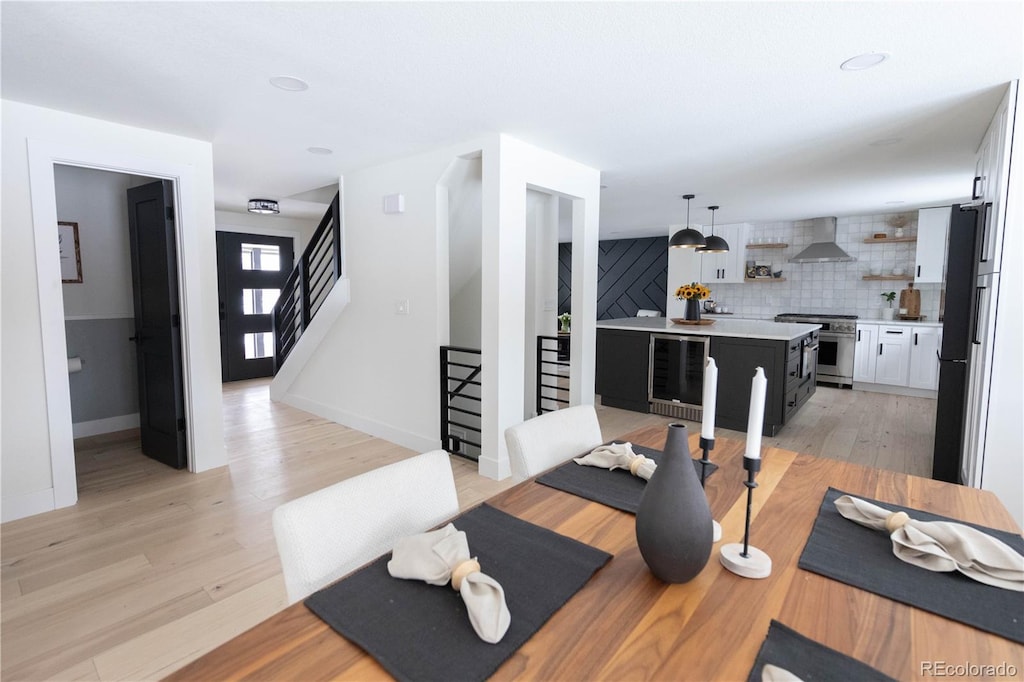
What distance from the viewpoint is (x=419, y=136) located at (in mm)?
3354

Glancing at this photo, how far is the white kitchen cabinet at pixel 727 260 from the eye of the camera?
7488 mm

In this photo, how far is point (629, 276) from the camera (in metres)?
9.76

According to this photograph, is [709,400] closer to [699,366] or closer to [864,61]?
[864,61]

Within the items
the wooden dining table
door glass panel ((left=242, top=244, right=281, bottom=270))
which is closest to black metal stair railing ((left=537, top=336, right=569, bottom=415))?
the wooden dining table

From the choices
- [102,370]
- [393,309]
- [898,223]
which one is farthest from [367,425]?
[898,223]

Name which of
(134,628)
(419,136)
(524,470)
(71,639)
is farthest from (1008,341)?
(71,639)

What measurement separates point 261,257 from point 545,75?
6.03 metres

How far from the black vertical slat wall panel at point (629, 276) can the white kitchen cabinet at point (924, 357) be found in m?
3.84

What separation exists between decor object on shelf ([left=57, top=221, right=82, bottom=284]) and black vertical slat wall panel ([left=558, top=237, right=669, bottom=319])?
7.16 meters

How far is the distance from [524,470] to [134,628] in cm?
167

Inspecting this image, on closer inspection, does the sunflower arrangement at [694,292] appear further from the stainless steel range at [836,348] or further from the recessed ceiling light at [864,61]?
the recessed ceiling light at [864,61]

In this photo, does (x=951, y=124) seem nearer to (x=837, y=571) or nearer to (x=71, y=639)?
(x=837, y=571)

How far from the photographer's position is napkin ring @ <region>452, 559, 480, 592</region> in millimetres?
894

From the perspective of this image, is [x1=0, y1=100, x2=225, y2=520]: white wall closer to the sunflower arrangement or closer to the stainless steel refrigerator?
the sunflower arrangement
